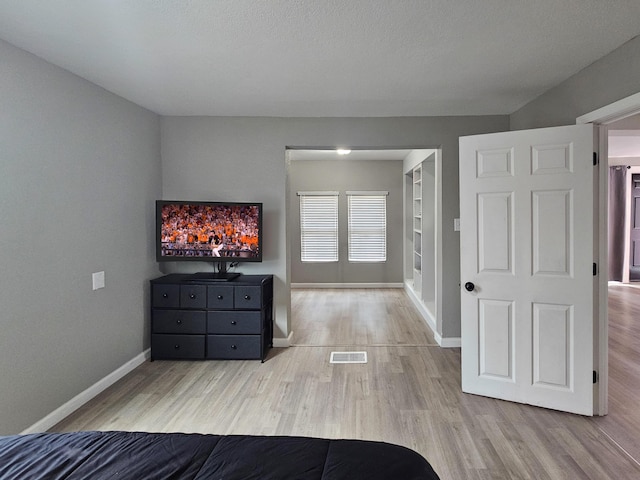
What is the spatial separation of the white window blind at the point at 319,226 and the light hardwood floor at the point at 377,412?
3612 millimetres

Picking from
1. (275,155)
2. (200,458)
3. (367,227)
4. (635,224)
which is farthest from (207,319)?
(635,224)

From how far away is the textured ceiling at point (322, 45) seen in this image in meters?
1.96

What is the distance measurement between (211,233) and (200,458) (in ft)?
9.37

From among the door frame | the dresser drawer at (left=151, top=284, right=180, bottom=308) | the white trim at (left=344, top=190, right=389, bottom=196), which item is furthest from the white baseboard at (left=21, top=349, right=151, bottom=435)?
the white trim at (left=344, top=190, right=389, bottom=196)

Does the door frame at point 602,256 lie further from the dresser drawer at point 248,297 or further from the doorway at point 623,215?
the doorway at point 623,215

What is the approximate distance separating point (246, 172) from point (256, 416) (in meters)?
2.43

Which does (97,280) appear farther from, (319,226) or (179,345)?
(319,226)

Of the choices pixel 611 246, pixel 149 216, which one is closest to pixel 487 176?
pixel 149 216

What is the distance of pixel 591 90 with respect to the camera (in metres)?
2.71

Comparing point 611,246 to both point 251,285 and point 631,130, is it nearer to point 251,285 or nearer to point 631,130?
point 631,130

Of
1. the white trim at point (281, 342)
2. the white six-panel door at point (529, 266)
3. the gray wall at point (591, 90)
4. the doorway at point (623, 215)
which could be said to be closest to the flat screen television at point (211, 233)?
the white trim at point (281, 342)

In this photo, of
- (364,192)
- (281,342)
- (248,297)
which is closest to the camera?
(248,297)

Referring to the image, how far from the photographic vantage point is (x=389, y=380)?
3363 mm

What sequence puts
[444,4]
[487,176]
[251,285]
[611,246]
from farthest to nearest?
[611,246], [251,285], [487,176], [444,4]
